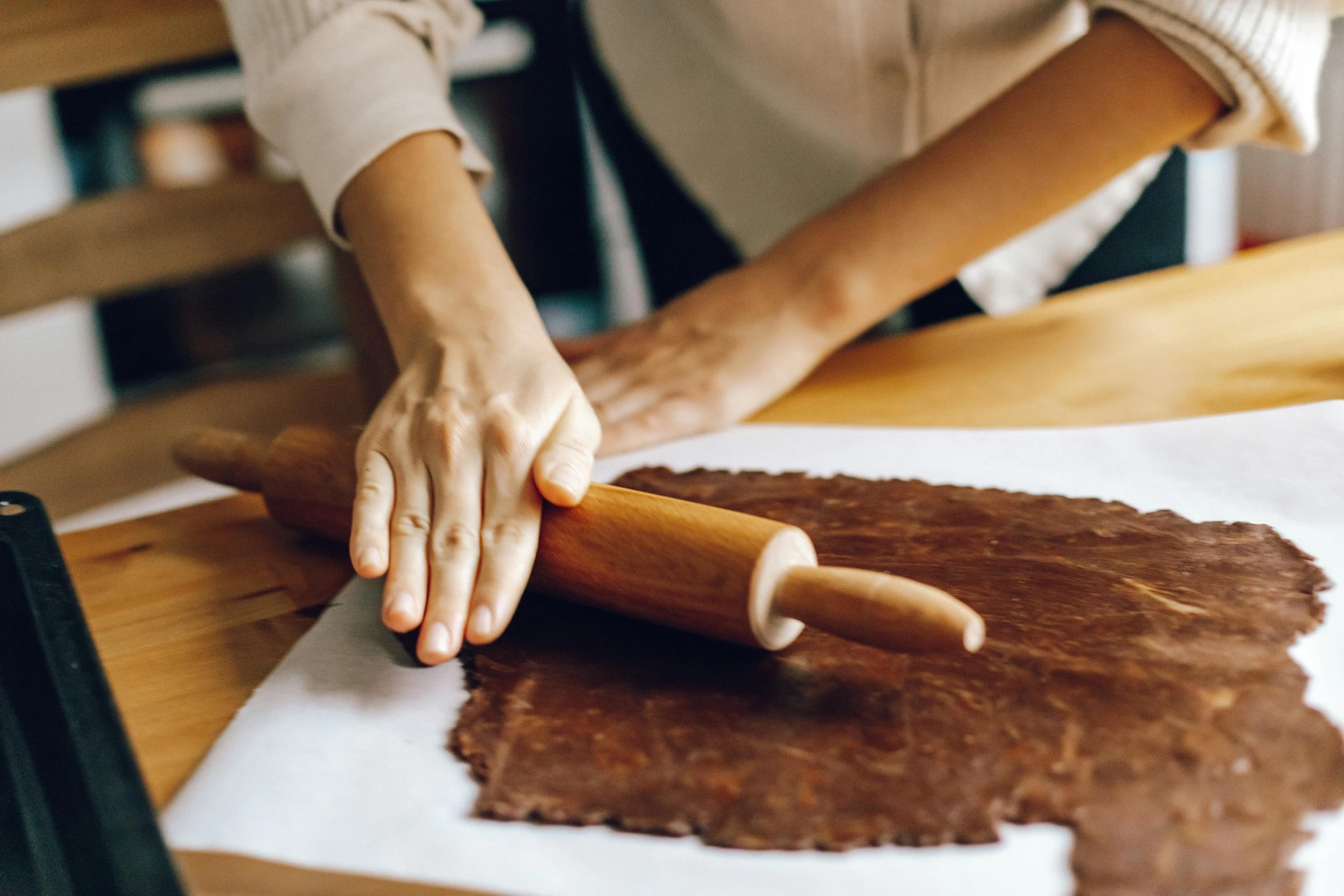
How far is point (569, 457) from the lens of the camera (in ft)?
2.12

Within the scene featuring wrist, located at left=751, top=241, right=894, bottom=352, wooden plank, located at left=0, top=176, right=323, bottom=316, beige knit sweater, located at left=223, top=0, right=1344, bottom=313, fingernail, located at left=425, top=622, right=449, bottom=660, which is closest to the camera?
fingernail, located at left=425, top=622, right=449, bottom=660

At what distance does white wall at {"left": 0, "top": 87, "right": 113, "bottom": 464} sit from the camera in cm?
297

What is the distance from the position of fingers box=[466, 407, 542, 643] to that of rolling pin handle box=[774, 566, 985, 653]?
0.16 m

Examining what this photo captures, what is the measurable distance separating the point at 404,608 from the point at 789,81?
2.62 ft

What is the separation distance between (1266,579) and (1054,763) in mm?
220

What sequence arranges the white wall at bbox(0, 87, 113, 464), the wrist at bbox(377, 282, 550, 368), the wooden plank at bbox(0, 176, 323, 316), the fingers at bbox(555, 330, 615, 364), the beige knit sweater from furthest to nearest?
the white wall at bbox(0, 87, 113, 464)
the wooden plank at bbox(0, 176, 323, 316)
the fingers at bbox(555, 330, 615, 364)
the beige knit sweater
the wrist at bbox(377, 282, 550, 368)

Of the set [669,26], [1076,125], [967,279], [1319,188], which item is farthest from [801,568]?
[1319,188]

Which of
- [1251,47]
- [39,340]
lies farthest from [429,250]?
[39,340]

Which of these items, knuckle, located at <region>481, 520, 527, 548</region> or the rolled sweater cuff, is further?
the rolled sweater cuff

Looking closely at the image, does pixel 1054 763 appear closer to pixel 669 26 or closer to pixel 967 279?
pixel 967 279

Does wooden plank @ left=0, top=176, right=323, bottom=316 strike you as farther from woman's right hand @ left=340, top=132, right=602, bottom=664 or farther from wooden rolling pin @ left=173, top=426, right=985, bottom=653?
wooden rolling pin @ left=173, top=426, right=985, bottom=653

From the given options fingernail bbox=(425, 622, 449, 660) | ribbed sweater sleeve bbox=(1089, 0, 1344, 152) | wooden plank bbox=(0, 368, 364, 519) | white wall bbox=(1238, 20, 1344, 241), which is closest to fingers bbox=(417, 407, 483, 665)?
fingernail bbox=(425, 622, 449, 660)

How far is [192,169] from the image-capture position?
3.07 m

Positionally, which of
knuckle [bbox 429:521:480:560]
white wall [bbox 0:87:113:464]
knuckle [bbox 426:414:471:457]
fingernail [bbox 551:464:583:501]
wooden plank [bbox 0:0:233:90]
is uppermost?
wooden plank [bbox 0:0:233:90]
